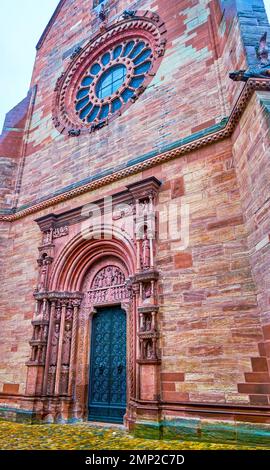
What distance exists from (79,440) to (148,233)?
11.3 ft

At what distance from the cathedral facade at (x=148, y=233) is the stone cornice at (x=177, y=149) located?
0.03m

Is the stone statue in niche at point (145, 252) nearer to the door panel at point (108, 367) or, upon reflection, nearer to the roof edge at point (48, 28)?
the door panel at point (108, 367)

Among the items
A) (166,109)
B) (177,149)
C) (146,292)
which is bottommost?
(146,292)

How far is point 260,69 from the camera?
5047 mm

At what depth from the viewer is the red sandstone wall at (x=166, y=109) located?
6.57 metres

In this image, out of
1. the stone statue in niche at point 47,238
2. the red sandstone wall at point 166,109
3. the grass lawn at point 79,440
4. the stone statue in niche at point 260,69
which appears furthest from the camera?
the stone statue in niche at point 47,238

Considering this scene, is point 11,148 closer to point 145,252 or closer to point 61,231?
point 61,231

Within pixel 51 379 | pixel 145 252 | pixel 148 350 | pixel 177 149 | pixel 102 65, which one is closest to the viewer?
pixel 148 350

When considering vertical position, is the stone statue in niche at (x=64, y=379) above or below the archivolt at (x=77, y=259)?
below

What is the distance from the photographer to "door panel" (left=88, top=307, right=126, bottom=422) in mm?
6156

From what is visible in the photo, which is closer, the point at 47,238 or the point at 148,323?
the point at 148,323

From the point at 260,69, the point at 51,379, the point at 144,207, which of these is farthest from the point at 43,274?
the point at 260,69

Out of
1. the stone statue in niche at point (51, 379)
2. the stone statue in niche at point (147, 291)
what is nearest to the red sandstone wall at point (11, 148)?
the stone statue in niche at point (51, 379)

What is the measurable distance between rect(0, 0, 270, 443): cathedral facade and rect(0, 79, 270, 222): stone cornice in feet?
0.10
